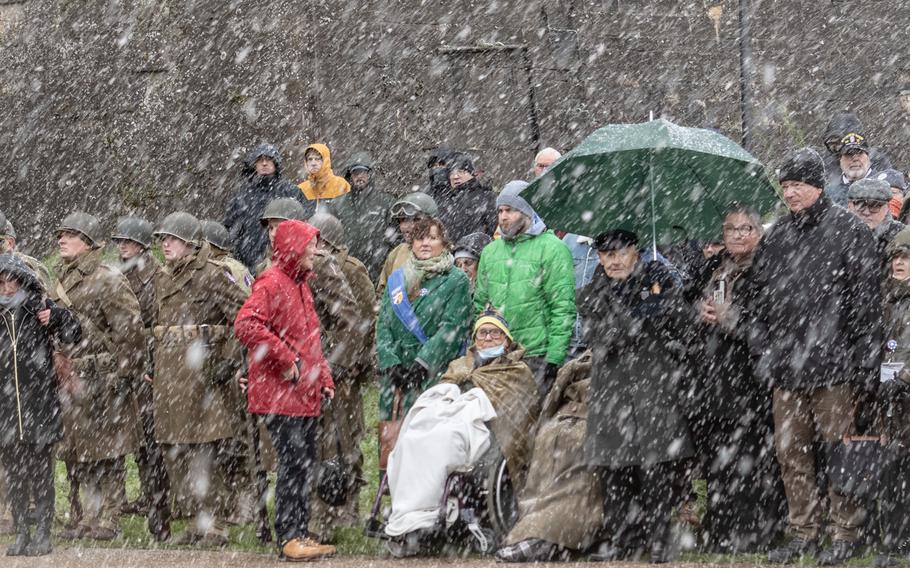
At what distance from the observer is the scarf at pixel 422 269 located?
8.57 m

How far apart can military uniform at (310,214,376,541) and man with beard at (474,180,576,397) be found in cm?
81

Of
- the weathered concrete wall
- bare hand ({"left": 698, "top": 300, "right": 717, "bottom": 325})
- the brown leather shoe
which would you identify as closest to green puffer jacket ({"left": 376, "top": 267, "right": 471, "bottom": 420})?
the brown leather shoe

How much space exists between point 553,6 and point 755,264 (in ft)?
24.1

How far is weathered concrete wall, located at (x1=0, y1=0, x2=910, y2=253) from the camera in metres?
13.6

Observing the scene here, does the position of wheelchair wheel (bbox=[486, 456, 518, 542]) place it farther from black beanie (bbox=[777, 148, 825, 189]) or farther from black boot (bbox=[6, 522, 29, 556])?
black boot (bbox=[6, 522, 29, 556])

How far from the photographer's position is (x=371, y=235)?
11352mm

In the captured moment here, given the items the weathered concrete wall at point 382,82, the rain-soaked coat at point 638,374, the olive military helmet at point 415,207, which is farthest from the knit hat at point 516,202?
the weathered concrete wall at point 382,82

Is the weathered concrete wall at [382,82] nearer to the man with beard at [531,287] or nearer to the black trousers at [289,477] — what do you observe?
the man with beard at [531,287]

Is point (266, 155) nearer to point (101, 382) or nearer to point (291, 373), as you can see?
point (101, 382)

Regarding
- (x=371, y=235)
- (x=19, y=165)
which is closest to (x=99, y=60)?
(x=19, y=165)

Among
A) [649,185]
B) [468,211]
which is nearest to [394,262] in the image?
[468,211]

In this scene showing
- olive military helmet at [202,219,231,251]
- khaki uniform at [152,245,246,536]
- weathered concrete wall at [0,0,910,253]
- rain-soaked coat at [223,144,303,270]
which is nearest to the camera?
Result: khaki uniform at [152,245,246,536]

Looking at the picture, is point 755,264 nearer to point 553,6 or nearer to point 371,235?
point 371,235

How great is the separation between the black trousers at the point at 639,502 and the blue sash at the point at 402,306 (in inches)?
63.0
